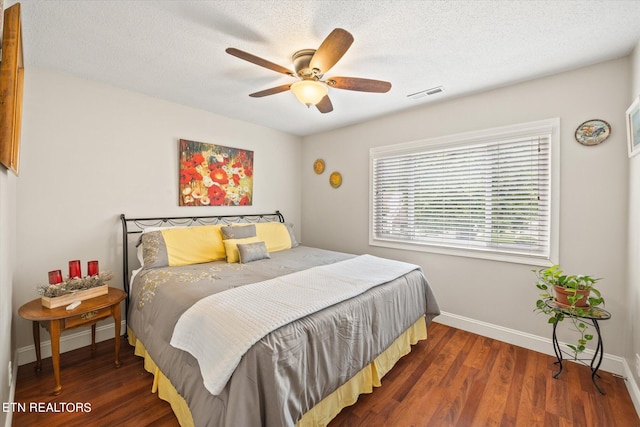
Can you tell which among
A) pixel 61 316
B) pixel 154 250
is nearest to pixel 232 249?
pixel 154 250

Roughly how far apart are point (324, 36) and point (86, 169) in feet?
7.99

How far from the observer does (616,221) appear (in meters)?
2.16

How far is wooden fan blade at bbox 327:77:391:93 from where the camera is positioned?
1.98 meters

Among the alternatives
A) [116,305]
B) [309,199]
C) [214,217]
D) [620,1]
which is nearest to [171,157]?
[214,217]

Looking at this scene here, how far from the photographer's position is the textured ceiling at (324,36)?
162 centimetres

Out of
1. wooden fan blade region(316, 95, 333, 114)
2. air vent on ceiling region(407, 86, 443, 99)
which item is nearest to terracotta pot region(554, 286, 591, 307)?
air vent on ceiling region(407, 86, 443, 99)

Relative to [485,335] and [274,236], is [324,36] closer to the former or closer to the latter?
[274,236]

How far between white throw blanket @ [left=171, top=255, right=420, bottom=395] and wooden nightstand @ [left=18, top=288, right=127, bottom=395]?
98 centimetres

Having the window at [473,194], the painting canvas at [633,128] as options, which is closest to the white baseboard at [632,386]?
the window at [473,194]

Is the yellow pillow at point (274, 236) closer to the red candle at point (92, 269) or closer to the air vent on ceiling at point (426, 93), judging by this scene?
the red candle at point (92, 269)

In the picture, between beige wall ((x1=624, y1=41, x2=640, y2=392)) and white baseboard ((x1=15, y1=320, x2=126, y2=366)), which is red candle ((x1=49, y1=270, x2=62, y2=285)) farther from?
beige wall ((x1=624, y1=41, x2=640, y2=392))

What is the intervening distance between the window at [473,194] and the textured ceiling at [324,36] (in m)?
0.59

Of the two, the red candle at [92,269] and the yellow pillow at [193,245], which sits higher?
the yellow pillow at [193,245]

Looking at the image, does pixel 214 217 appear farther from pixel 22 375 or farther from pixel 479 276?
pixel 479 276
